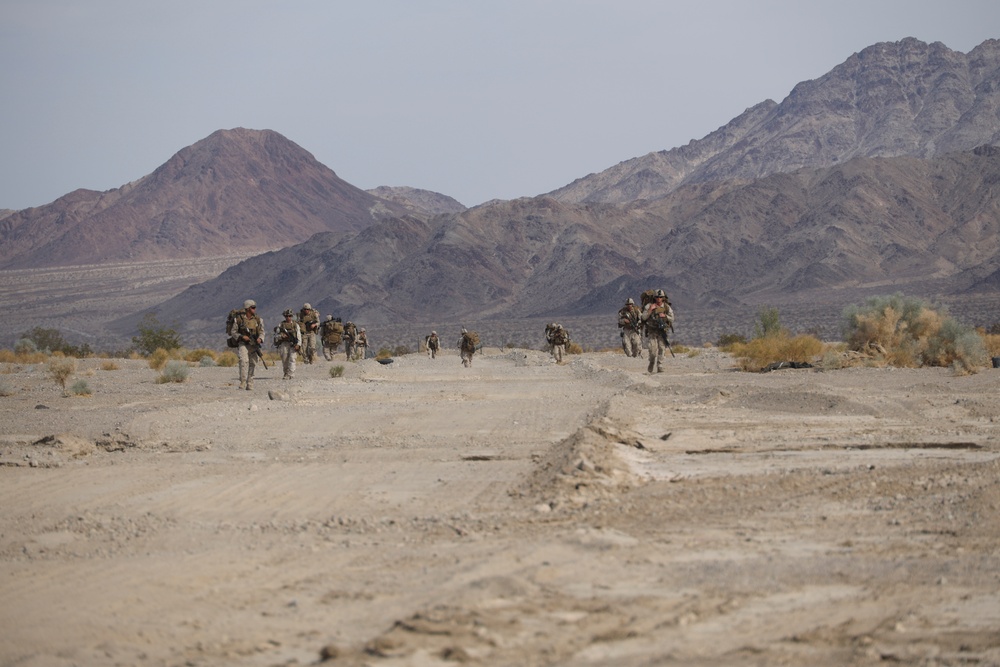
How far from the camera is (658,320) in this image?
30203 millimetres

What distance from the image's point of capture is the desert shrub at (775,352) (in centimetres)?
3556

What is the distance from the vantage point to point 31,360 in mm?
52344

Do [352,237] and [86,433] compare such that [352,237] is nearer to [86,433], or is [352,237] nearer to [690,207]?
[690,207]

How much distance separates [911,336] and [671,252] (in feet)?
343

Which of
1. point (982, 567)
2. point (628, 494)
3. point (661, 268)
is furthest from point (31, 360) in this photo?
point (661, 268)

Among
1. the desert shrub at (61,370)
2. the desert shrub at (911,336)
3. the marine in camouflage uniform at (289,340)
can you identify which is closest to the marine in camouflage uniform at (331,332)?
the marine in camouflage uniform at (289,340)

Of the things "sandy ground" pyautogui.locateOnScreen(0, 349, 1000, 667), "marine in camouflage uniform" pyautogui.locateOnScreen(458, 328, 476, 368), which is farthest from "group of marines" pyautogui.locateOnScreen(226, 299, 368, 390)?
"sandy ground" pyautogui.locateOnScreen(0, 349, 1000, 667)

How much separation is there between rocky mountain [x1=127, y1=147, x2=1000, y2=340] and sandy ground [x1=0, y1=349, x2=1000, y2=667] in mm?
102942

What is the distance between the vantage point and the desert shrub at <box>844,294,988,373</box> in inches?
1165

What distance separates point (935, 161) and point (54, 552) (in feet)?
494

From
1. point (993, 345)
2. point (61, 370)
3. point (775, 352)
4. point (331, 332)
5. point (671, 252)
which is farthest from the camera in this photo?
point (671, 252)

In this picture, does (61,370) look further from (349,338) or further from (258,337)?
(349,338)

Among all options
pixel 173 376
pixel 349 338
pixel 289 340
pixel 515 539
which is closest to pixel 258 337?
pixel 289 340

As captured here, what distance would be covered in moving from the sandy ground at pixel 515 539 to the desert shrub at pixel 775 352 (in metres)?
15.9
